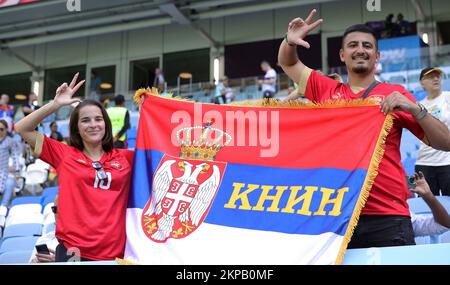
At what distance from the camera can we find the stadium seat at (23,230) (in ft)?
21.5

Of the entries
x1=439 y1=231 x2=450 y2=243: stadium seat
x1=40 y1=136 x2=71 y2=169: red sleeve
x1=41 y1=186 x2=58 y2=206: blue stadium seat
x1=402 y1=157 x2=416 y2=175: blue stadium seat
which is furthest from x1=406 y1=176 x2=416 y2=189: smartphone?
x1=41 y1=186 x2=58 y2=206: blue stadium seat

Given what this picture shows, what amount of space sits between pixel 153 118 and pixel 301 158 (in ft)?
3.28

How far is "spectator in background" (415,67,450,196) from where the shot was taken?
4906 mm

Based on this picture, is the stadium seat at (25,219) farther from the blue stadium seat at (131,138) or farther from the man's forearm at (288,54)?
the man's forearm at (288,54)

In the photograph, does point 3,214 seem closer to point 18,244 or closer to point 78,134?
point 18,244

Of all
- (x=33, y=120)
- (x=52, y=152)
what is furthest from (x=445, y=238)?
(x=33, y=120)

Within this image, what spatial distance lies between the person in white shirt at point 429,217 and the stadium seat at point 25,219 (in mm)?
4676

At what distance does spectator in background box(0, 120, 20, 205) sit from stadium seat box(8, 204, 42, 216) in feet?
2.46

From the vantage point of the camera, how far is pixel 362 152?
2.75 m

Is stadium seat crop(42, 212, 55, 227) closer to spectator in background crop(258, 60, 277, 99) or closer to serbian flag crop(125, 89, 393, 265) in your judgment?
serbian flag crop(125, 89, 393, 265)

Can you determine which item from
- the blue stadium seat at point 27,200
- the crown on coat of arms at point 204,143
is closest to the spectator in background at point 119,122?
the blue stadium seat at point 27,200

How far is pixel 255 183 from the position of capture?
2.86m

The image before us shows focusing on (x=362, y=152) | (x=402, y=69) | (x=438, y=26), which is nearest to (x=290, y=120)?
(x=362, y=152)
